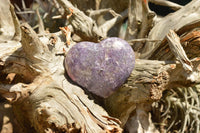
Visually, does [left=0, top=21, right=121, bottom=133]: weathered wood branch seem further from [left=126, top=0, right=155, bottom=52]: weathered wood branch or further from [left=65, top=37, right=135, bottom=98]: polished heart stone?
[left=126, top=0, right=155, bottom=52]: weathered wood branch

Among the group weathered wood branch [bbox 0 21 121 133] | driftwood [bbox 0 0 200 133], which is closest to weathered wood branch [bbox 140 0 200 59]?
driftwood [bbox 0 0 200 133]

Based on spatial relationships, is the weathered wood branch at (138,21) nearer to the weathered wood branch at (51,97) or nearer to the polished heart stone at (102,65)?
the polished heart stone at (102,65)

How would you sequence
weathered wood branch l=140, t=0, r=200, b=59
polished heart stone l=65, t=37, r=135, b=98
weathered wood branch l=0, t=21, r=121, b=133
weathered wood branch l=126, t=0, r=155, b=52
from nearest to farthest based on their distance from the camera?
weathered wood branch l=0, t=21, r=121, b=133
polished heart stone l=65, t=37, r=135, b=98
weathered wood branch l=140, t=0, r=200, b=59
weathered wood branch l=126, t=0, r=155, b=52

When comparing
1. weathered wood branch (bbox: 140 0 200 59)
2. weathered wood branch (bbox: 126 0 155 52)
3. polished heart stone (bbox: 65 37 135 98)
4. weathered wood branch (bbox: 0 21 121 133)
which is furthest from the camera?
weathered wood branch (bbox: 126 0 155 52)

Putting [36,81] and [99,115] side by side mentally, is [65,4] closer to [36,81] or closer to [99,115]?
[36,81]


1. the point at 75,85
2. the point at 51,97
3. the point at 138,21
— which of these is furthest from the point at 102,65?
the point at 138,21

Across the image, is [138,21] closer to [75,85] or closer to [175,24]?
[175,24]
